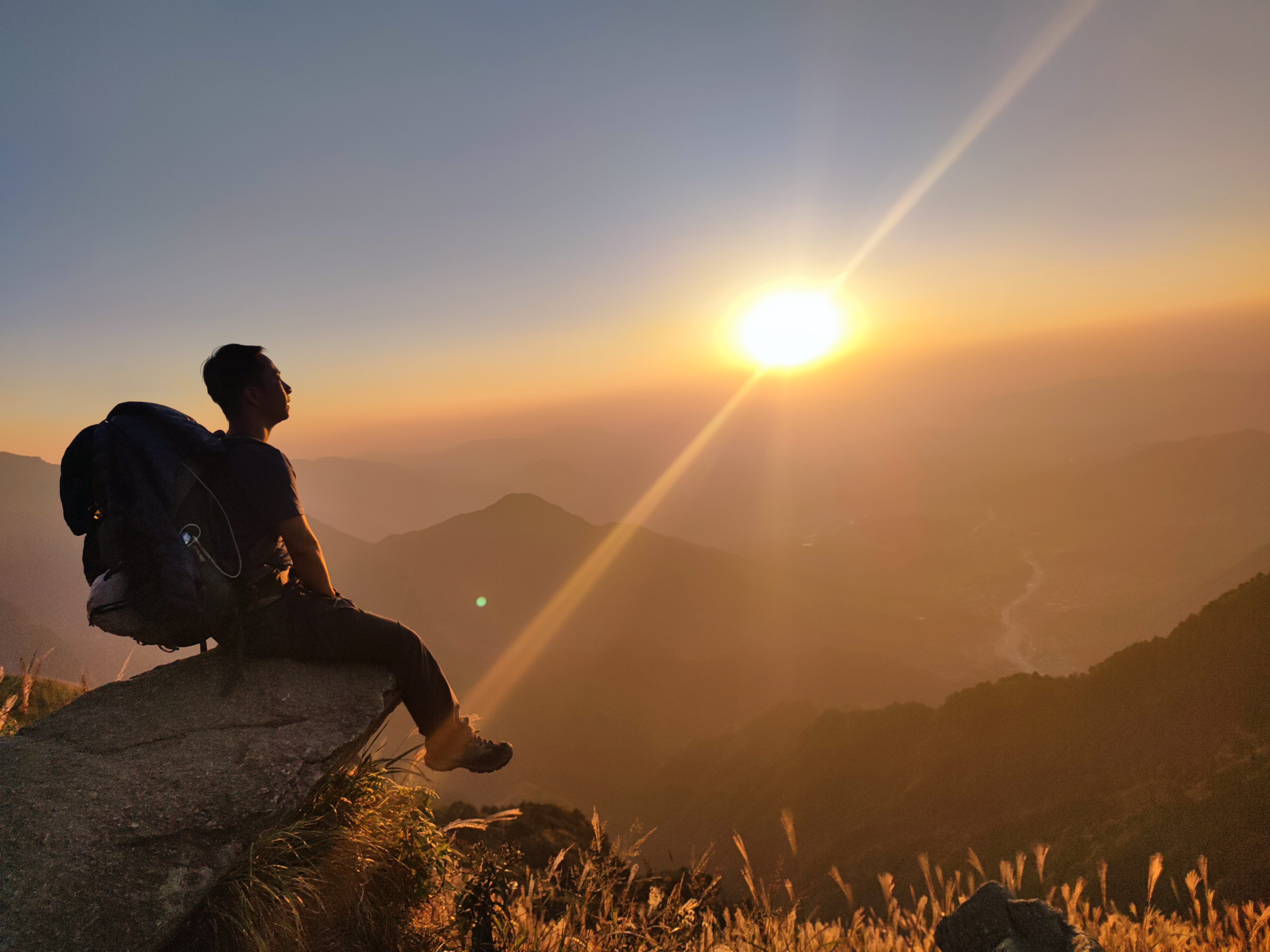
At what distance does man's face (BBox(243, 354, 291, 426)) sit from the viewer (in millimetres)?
3961

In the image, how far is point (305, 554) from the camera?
3820 mm

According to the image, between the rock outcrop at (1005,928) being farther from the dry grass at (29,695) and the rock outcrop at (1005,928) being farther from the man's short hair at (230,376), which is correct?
the dry grass at (29,695)

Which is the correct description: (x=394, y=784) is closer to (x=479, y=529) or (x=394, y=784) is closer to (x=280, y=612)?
(x=280, y=612)

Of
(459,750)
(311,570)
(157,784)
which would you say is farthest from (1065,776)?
(157,784)

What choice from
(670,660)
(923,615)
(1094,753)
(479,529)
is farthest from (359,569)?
(1094,753)

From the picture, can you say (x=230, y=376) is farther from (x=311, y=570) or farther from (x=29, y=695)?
(x=29, y=695)

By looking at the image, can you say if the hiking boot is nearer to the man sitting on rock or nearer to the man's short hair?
the man sitting on rock

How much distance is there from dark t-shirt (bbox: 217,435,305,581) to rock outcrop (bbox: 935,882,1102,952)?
4.67m

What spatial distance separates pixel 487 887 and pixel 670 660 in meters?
117

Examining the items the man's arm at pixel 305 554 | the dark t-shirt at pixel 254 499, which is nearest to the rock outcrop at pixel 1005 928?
the man's arm at pixel 305 554

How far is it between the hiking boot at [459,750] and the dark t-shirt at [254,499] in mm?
1650

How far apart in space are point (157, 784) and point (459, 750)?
170 centimetres

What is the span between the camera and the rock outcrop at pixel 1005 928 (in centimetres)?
290

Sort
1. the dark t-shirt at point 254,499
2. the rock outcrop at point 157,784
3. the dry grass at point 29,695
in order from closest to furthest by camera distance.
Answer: the rock outcrop at point 157,784, the dark t-shirt at point 254,499, the dry grass at point 29,695
